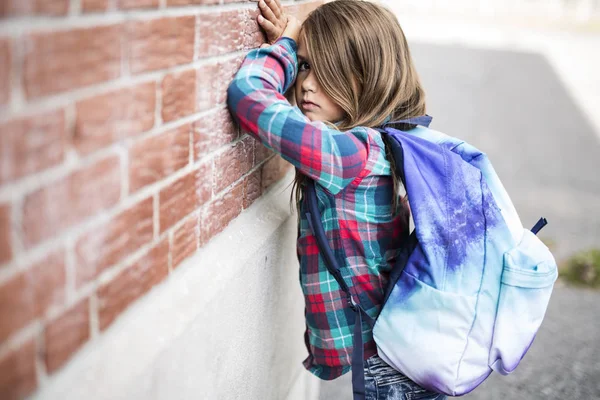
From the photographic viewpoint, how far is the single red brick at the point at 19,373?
88 centimetres

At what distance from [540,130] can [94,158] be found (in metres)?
8.53

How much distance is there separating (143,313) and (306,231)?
2.64 ft

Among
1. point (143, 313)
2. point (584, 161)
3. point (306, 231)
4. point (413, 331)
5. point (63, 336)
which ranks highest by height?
point (63, 336)

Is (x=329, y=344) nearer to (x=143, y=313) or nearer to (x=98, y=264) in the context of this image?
(x=143, y=313)

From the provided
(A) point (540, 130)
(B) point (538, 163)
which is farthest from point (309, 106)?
(A) point (540, 130)

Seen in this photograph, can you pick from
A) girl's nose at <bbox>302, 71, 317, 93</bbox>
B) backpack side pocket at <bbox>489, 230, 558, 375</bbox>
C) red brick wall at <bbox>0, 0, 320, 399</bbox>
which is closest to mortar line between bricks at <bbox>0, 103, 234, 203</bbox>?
red brick wall at <bbox>0, 0, 320, 399</bbox>

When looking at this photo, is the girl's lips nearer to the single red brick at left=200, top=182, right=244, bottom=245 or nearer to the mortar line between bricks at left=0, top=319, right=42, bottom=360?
the single red brick at left=200, top=182, right=244, bottom=245

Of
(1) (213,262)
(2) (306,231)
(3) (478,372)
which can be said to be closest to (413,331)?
(3) (478,372)

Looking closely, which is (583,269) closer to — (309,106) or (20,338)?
(309,106)

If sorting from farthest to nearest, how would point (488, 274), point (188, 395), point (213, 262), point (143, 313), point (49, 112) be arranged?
point (488, 274) < point (213, 262) < point (188, 395) < point (143, 313) < point (49, 112)

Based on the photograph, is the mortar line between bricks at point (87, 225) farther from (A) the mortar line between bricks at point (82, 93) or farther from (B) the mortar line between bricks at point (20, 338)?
(A) the mortar line between bricks at point (82, 93)

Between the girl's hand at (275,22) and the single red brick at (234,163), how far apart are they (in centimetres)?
30

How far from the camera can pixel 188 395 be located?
1.45m

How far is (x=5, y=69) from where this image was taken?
0.82 meters
